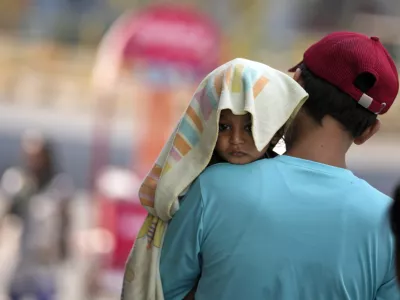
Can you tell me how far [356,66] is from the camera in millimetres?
1605

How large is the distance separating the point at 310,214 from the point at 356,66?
0.95ft

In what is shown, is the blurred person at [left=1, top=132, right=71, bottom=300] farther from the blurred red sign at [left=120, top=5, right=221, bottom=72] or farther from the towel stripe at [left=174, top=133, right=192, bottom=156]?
the towel stripe at [left=174, top=133, right=192, bottom=156]

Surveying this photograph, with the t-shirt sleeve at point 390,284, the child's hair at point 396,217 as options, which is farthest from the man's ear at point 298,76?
the child's hair at point 396,217

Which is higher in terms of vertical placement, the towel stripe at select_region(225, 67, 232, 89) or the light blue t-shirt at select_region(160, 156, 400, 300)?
the towel stripe at select_region(225, 67, 232, 89)

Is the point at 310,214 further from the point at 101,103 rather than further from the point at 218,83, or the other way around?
the point at 101,103

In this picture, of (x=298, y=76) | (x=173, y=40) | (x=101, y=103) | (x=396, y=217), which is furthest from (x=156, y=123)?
(x=396, y=217)

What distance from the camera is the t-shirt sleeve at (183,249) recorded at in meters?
1.59

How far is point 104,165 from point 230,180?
548cm

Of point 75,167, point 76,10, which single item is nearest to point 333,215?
point 75,167

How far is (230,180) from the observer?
1.59 meters

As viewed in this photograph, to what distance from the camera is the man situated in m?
1.54

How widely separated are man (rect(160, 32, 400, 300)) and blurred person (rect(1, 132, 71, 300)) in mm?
4049

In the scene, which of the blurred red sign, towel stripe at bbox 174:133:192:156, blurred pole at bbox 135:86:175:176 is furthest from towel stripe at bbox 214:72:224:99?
blurred pole at bbox 135:86:175:176

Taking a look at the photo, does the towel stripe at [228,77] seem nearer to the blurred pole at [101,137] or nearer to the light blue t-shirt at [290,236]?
the light blue t-shirt at [290,236]
